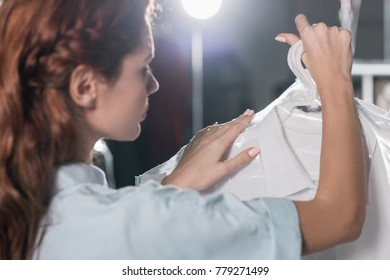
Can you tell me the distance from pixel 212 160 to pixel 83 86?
211 mm

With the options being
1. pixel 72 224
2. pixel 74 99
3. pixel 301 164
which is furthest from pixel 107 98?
pixel 301 164

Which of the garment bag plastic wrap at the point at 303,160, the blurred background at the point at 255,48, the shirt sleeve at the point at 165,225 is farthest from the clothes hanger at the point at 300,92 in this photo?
the blurred background at the point at 255,48

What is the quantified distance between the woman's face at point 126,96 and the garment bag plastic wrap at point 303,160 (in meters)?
0.16

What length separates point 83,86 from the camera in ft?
2.78

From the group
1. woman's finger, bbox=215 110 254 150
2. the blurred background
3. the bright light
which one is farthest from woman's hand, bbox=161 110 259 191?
the blurred background

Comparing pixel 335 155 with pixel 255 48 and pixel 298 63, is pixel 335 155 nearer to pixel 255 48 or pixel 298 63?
pixel 298 63

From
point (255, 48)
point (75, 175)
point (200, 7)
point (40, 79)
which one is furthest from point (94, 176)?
point (255, 48)

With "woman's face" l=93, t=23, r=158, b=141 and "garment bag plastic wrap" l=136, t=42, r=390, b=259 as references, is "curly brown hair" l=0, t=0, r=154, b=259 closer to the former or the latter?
"woman's face" l=93, t=23, r=158, b=141

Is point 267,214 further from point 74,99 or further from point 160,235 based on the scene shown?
point 74,99

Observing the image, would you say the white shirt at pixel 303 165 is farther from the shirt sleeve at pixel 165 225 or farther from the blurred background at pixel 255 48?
the blurred background at pixel 255 48

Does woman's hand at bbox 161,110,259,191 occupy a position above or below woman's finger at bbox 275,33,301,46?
below

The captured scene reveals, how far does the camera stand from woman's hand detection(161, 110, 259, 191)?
3.13 ft

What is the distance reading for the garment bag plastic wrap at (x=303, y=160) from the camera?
3.07ft
